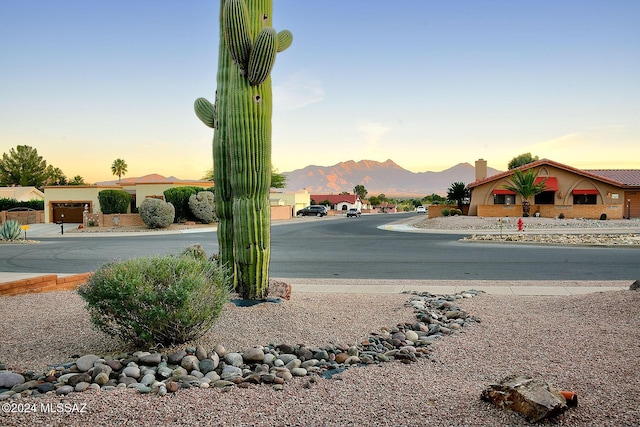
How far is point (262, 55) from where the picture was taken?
26.8 feet

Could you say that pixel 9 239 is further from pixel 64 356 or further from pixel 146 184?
pixel 64 356

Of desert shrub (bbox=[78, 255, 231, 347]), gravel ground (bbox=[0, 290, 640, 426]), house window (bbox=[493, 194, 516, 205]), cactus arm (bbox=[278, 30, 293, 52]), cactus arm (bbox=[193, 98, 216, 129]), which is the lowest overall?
gravel ground (bbox=[0, 290, 640, 426])

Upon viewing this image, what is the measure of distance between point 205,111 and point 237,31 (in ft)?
5.33

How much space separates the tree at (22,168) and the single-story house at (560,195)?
270ft

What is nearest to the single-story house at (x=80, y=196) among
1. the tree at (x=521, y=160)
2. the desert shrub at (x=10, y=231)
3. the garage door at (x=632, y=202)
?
the desert shrub at (x=10, y=231)

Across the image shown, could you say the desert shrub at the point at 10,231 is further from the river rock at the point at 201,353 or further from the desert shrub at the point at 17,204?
the river rock at the point at 201,353

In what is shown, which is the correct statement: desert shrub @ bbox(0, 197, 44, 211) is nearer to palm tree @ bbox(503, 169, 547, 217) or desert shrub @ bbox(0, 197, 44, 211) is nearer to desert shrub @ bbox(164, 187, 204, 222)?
desert shrub @ bbox(164, 187, 204, 222)

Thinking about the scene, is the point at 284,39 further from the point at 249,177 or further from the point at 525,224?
the point at 525,224

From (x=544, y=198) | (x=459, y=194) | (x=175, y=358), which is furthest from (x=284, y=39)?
(x=459, y=194)

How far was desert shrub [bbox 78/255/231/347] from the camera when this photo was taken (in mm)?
6035

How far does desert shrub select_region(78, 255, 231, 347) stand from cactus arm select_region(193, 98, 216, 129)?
3337 millimetres

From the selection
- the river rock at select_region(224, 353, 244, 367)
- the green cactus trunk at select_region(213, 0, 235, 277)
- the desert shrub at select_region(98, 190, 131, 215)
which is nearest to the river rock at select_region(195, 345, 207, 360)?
the river rock at select_region(224, 353, 244, 367)

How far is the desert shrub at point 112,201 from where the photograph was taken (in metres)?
47.4

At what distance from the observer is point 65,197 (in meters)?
51.9
